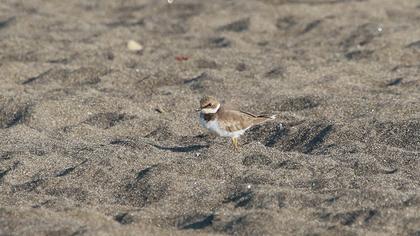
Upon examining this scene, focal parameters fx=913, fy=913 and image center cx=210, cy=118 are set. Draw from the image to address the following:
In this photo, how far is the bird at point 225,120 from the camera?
267 inches

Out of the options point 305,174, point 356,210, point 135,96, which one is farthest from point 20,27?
point 356,210

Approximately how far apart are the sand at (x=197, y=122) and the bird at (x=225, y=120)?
0.15m

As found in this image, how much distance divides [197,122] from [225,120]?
929 millimetres

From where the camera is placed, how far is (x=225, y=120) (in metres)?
6.78

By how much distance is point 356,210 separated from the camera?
543 cm

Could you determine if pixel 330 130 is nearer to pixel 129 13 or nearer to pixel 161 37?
pixel 161 37

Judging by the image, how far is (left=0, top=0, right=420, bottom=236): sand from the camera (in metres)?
5.48

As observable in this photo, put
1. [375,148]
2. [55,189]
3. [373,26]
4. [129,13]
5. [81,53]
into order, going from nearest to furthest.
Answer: [55,189] → [375,148] → [81,53] → [373,26] → [129,13]

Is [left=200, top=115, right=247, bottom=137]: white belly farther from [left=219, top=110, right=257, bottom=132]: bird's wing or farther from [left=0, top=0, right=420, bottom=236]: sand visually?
[left=0, top=0, right=420, bottom=236]: sand

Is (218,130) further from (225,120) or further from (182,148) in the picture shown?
(182,148)

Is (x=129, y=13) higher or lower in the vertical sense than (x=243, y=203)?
lower

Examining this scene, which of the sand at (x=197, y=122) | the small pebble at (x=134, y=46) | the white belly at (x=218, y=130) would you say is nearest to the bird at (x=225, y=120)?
the white belly at (x=218, y=130)

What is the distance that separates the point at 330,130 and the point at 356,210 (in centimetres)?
176

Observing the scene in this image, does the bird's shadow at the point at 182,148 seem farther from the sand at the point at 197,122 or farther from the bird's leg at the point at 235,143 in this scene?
the bird's leg at the point at 235,143
